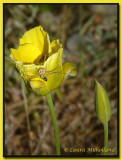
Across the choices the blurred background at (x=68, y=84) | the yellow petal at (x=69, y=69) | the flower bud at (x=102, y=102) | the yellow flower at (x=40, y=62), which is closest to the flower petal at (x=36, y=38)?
the yellow flower at (x=40, y=62)

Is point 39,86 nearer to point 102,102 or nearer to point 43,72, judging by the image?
point 43,72

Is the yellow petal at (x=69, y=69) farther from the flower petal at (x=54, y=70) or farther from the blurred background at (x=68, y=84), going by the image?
the blurred background at (x=68, y=84)

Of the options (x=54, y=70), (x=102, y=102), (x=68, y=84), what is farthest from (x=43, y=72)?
(x=68, y=84)

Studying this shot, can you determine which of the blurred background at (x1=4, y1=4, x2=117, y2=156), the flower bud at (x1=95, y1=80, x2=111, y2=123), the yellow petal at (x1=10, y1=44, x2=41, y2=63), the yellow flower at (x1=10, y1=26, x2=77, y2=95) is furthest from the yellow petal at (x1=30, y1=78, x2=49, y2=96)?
the blurred background at (x1=4, y1=4, x2=117, y2=156)

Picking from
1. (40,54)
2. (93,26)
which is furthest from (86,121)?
(40,54)

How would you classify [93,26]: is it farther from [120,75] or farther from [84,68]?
[120,75]

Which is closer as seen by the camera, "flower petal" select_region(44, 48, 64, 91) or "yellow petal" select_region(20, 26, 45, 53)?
"flower petal" select_region(44, 48, 64, 91)

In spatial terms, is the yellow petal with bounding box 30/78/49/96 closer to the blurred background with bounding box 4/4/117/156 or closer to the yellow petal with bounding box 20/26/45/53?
the yellow petal with bounding box 20/26/45/53
